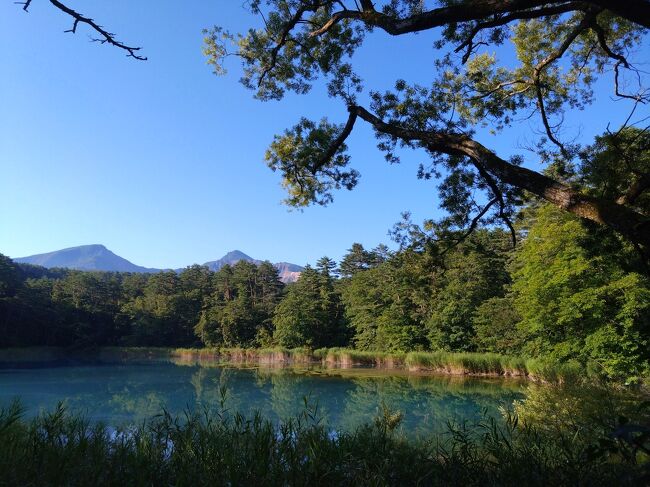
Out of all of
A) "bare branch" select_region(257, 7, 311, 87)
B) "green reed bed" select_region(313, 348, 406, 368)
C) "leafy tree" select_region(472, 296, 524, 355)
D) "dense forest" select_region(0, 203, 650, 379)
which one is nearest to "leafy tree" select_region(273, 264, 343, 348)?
"dense forest" select_region(0, 203, 650, 379)

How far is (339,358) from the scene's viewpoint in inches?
1401

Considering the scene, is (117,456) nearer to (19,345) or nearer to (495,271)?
(495,271)

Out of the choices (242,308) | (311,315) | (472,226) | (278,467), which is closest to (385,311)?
(311,315)

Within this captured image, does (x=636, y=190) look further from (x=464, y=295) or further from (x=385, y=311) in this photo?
(x=385, y=311)

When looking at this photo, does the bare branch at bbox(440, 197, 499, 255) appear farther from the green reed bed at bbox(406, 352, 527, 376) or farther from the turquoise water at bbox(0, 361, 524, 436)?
the green reed bed at bbox(406, 352, 527, 376)

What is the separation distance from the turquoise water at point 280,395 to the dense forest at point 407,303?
3.91 meters

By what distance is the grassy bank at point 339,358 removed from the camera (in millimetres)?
22731

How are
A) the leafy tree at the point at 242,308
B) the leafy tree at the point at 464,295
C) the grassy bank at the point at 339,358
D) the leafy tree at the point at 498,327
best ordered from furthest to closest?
1. the leafy tree at the point at 242,308
2. the leafy tree at the point at 464,295
3. the leafy tree at the point at 498,327
4. the grassy bank at the point at 339,358

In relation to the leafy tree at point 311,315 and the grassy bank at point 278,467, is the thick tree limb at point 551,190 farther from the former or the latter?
the leafy tree at point 311,315

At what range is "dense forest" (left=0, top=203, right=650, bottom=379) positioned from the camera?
14094mm

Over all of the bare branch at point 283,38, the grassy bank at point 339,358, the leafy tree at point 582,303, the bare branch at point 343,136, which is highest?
the bare branch at point 283,38

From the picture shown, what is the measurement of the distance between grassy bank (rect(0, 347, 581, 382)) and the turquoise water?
6.40 feet

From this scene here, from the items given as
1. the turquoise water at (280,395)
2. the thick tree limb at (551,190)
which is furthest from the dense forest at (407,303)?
the turquoise water at (280,395)

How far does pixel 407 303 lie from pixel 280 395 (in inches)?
741
